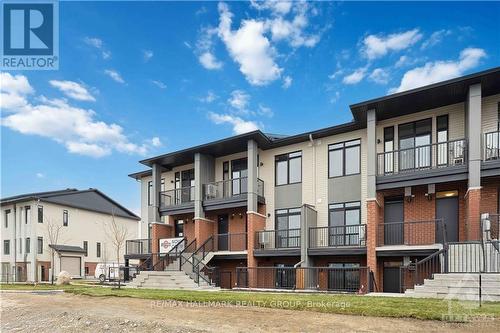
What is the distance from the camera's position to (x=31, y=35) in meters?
16.2

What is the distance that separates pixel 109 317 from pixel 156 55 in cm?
1605

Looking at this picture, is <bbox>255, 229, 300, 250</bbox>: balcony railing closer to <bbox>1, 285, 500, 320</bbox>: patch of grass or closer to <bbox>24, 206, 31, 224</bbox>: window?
<bbox>1, 285, 500, 320</bbox>: patch of grass

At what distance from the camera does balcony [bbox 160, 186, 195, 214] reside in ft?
77.1

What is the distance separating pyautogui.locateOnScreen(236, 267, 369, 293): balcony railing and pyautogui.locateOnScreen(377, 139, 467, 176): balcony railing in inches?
182

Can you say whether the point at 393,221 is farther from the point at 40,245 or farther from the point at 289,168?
the point at 40,245

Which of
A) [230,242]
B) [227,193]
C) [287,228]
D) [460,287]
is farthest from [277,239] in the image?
[460,287]

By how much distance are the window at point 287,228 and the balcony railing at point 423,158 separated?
16.8ft

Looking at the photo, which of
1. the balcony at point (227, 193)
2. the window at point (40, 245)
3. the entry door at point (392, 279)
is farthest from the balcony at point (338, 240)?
the window at point (40, 245)

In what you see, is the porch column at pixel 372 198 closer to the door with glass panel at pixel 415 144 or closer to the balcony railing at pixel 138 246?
the door with glass panel at pixel 415 144

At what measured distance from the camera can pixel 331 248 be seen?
58.5 feet

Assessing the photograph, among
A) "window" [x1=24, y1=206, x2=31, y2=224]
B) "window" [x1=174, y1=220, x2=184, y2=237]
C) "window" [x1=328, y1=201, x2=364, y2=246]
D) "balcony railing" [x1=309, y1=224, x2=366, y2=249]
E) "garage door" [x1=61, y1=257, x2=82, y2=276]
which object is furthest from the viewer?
"garage door" [x1=61, y1=257, x2=82, y2=276]

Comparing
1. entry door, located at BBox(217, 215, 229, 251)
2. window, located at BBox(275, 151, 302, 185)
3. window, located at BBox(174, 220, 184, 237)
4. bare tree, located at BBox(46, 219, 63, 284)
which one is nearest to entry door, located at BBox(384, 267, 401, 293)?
window, located at BBox(275, 151, 302, 185)

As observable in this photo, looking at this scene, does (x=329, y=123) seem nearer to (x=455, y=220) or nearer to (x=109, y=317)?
(x=455, y=220)

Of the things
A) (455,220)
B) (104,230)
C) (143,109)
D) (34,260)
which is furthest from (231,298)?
(104,230)
